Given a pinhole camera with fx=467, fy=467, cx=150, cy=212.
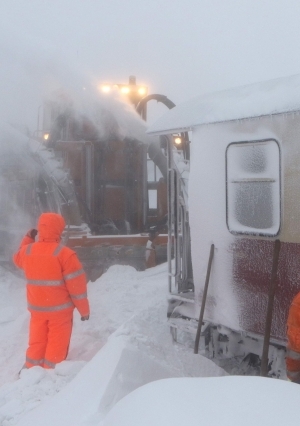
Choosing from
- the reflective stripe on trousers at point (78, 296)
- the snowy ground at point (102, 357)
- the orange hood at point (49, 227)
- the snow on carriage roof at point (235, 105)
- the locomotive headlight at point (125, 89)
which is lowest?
the snowy ground at point (102, 357)

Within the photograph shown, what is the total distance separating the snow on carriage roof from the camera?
375cm

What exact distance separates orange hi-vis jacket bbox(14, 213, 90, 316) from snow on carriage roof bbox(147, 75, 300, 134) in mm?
1544

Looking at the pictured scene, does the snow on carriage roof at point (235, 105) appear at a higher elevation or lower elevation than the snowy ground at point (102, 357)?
higher

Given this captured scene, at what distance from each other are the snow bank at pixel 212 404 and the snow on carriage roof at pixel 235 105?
237 centimetres

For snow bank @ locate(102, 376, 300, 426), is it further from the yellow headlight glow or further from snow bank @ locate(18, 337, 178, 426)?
the yellow headlight glow

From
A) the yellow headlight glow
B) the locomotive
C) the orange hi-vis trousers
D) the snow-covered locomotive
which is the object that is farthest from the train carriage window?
the yellow headlight glow

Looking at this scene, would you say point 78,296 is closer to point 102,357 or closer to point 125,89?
point 102,357

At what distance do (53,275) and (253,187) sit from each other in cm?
221

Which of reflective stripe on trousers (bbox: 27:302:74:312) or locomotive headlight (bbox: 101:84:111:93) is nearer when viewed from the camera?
reflective stripe on trousers (bbox: 27:302:74:312)

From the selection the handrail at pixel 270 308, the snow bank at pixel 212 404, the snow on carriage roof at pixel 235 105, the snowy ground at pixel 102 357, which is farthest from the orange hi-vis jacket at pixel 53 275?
the snow bank at pixel 212 404

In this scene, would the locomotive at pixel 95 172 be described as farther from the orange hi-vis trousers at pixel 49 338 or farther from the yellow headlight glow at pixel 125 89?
the orange hi-vis trousers at pixel 49 338

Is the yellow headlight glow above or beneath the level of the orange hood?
above

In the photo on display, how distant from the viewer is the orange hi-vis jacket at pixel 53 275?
4.78 metres

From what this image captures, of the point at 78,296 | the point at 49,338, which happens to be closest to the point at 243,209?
the point at 78,296
